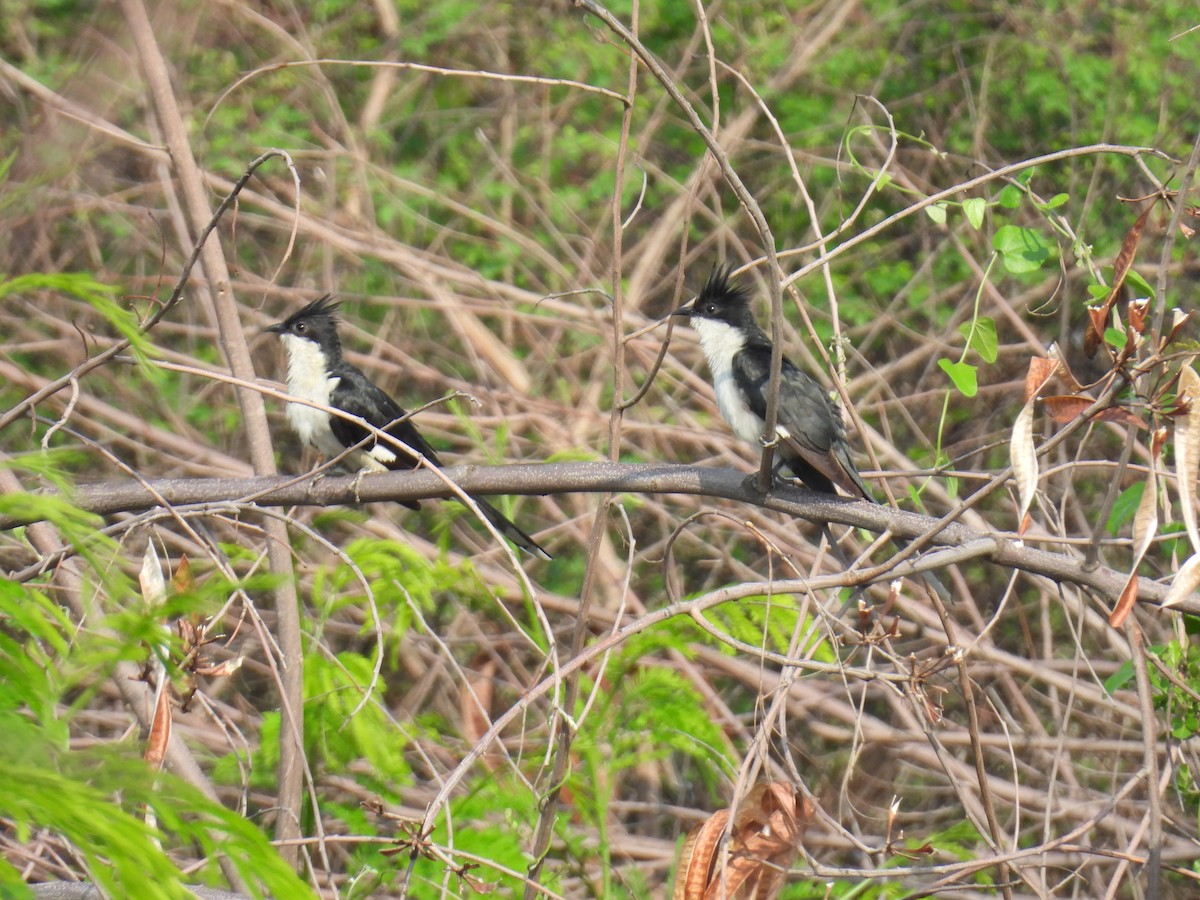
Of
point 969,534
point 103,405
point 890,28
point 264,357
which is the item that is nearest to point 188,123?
point 264,357

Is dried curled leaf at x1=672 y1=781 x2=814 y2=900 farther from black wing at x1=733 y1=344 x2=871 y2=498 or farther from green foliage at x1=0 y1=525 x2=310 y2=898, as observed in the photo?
green foliage at x1=0 y1=525 x2=310 y2=898

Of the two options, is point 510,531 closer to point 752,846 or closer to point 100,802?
point 752,846

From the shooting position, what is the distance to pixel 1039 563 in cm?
265

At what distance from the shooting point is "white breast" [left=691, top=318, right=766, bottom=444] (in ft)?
14.2

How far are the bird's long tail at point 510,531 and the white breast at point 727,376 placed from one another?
0.80 meters

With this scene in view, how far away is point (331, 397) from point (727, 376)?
6.60 ft

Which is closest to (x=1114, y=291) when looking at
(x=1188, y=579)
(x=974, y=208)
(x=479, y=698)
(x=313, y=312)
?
(x=1188, y=579)

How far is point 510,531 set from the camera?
15.3ft

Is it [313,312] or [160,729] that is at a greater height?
[160,729]

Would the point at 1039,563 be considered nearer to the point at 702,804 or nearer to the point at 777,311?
the point at 777,311

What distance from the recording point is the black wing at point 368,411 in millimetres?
5438

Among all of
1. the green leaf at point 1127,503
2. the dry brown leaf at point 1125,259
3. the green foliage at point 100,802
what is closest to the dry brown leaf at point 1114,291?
the dry brown leaf at point 1125,259

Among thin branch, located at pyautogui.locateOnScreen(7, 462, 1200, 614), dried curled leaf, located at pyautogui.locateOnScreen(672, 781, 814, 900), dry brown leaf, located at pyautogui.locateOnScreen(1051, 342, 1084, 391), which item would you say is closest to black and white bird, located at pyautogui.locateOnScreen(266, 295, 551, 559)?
thin branch, located at pyautogui.locateOnScreen(7, 462, 1200, 614)

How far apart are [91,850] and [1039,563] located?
6.55ft
